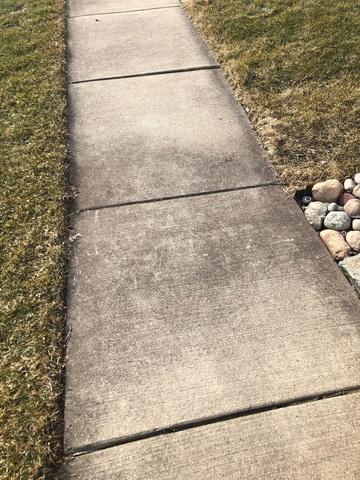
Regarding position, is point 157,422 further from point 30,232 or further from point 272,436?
point 30,232

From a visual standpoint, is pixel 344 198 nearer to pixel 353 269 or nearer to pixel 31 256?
pixel 353 269

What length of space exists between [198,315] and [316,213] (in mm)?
1133

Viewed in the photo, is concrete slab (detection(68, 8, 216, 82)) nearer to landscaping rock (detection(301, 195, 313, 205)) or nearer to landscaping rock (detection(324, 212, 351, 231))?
landscaping rock (detection(301, 195, 313, 205))

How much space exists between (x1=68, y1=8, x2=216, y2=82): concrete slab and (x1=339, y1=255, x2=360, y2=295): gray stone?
9.34ft

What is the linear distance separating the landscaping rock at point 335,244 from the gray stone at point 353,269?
2.3 inches

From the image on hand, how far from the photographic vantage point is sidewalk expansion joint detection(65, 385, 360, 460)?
2.11 meters

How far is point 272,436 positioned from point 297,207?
161cm

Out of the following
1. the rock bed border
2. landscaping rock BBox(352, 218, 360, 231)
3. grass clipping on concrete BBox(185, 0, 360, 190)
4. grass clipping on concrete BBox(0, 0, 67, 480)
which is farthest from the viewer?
grass clipping on concrete BBox(185, 0, 360, 190)

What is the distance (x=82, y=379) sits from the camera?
7.70 feet

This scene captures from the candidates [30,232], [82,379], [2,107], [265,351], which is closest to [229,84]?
[2,107]

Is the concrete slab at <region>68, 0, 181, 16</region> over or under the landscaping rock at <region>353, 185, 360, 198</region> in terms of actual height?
over

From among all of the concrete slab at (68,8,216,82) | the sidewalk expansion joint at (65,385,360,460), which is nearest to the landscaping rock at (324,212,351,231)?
the sidewalk expansion joint at (65,385,360,460)

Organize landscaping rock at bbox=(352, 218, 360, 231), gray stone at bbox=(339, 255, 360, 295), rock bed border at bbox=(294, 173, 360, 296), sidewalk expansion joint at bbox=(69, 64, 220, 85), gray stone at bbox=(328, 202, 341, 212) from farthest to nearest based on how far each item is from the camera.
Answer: sidewalk expansion joint at bbox=(69, 64, 220, 85) → gray stone at bbox=(328, 202, 341, 212) → landscaping rock at bbox=(352, 218, 360, 231) → rock bed border at bbox=(294, 173, 360, 296) → gray stone at bbox=(339, 255, 360, 295)

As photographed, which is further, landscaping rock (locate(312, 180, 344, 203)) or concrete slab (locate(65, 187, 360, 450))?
landscaping rock (locate(312, 180, 344, 203))
